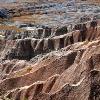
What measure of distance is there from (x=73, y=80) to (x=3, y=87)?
42.8 feet

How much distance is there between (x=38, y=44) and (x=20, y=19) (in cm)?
9846

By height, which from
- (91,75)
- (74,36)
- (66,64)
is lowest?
(74,36)

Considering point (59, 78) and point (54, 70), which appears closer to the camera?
point (59, 78)

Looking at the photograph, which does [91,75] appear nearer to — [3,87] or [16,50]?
[3,87]

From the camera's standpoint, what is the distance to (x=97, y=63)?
3153cm

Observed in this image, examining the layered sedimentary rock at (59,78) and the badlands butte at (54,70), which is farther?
the badlands butte at (54,70)

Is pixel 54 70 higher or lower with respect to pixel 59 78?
lower

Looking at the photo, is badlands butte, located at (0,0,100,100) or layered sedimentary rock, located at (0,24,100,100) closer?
layered sedimentary rock, located at (0,24,100,100)

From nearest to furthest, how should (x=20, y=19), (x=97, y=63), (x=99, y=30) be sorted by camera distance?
(x=97, y=63), (x=99, y=30), (x=20, y=19)

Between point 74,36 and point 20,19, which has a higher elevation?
point 74,36

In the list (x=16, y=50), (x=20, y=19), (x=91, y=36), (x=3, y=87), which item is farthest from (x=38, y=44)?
(x=20, y=19)

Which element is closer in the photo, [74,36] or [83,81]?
[83,81]

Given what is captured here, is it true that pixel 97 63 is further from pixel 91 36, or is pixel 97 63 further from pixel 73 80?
pixel 91 36

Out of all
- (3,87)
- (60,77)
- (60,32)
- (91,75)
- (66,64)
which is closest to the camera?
(91,75)
